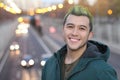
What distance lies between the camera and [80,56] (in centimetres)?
376

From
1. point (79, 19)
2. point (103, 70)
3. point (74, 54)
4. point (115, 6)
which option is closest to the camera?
point (103, 70)

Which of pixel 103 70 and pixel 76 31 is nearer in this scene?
pixel 103 70

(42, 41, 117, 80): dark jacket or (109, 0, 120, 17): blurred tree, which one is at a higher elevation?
(42, 41, 117, 80): dark jacket

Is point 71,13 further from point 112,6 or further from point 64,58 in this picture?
point 112,6

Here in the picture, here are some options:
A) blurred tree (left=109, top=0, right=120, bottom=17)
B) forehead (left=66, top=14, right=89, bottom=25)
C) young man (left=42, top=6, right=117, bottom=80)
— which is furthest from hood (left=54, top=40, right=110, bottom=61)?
blurred tree (left=109, top=0, right=120, bottom=17)

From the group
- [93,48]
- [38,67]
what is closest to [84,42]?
[93,48]

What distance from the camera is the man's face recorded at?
3670mm

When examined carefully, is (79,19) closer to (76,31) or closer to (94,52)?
(76,31)

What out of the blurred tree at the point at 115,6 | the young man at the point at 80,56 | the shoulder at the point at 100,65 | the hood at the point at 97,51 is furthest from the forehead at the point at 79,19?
the blurred tree at the point at 115,6

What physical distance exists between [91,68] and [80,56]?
25cm

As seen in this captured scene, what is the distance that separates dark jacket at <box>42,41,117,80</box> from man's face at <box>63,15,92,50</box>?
102 mm

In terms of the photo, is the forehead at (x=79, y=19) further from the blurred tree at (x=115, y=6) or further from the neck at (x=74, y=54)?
the blurred tree at (x=115, y=6)

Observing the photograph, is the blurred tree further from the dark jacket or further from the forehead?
the forehead

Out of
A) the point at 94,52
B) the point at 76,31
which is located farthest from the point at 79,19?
the point at 94,52
